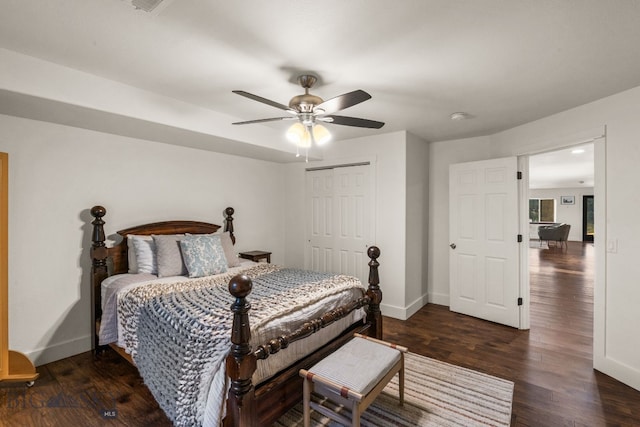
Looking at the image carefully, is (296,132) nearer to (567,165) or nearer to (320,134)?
(320,134)

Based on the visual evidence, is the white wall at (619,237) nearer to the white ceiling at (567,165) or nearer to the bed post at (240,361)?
the white ceiling at (567,165)

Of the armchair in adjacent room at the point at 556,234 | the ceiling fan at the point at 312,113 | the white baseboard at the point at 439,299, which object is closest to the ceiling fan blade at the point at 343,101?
the ceiling fan at the point at 312,113

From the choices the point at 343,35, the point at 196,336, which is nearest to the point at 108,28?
the point at 343,35

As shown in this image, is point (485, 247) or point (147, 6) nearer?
point (147, 6)

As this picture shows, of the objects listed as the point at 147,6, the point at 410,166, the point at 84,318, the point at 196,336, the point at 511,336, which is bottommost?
the point at 511,336

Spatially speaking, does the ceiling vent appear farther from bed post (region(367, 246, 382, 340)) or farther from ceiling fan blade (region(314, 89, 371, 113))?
bed post (region(367, 246, 382, 340))

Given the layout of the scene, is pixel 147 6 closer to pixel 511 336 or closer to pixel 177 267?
pixel 177 267

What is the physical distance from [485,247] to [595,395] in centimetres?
187

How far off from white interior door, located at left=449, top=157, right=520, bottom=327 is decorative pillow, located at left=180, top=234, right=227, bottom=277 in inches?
124

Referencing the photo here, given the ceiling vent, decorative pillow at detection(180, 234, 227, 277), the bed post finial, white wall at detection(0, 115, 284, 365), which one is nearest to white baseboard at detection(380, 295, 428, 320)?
decorative pillow at detection(180, 234, 227, 277)

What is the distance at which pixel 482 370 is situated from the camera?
265cm

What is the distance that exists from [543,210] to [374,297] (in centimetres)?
1367

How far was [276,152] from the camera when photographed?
4141mm

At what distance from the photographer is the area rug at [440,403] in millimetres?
2018
